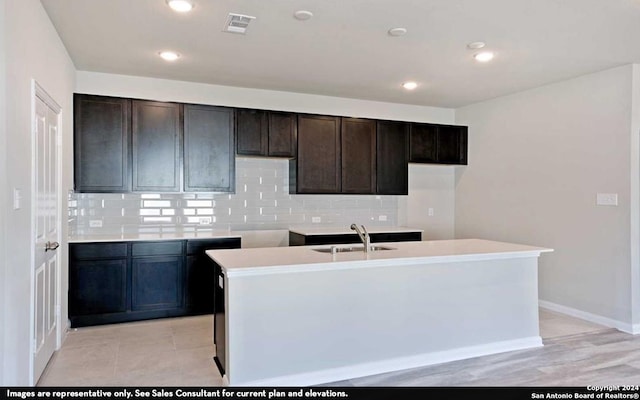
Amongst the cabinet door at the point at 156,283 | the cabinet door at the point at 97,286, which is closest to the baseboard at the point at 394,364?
the cabinet door at the point at 156,283

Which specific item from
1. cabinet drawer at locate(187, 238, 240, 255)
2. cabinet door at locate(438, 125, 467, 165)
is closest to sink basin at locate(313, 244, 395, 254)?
cabinet drawer at locate(187, 238, 240, 255)

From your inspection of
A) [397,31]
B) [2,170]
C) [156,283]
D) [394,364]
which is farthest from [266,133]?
[2,170]

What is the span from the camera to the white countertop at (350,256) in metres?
2.80

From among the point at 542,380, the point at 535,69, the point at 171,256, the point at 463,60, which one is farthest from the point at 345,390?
the point at 535,69

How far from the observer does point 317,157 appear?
5340 millimetres

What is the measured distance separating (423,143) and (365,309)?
11.1ft

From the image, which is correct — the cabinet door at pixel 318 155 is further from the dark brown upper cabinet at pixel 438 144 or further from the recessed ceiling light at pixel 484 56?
the recessed ceiling light at pixel 484 56

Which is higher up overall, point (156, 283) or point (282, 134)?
point (282, 134)

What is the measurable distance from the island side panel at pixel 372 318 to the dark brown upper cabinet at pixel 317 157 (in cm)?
231

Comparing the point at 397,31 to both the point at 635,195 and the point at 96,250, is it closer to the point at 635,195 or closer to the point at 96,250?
the point at 635,195

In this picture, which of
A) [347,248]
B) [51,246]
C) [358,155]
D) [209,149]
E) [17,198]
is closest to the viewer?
[17,198]

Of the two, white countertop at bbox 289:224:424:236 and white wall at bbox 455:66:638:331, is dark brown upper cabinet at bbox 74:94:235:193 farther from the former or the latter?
white wall at bbox 455:66:638:331

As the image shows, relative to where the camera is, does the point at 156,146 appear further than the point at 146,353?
Yes

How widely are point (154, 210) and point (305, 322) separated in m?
2.80
